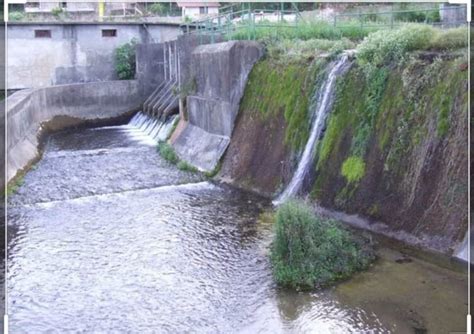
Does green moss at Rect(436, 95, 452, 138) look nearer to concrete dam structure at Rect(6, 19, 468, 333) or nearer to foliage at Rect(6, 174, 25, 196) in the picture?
concrete dam structure at Rect(6, 19, 468, 333)

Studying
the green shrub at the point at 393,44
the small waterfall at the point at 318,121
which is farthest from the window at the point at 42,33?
the green shrub at the point at 393,44

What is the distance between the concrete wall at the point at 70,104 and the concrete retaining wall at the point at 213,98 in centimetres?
556

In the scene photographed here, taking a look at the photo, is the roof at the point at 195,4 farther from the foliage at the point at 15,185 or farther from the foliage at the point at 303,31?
the foliage at the point at 15,185

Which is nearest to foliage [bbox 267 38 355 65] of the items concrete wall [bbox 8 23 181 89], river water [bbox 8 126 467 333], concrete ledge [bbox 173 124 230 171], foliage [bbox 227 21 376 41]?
foliage [bbox 227 21 376 41]

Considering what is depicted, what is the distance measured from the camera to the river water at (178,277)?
7602 mm

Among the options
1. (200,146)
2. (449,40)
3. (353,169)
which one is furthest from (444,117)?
(200,146)

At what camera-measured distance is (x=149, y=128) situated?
2439cm

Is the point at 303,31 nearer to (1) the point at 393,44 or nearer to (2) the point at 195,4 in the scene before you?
(1) the point at 393,44

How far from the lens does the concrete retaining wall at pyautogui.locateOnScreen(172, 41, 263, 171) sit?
1639 cm

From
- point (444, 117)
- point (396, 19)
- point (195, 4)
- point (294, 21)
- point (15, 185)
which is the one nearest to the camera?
point (444, 117)

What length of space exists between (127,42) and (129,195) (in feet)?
56.8

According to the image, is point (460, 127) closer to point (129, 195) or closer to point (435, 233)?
point (435, 233)

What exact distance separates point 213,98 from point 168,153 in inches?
95.1

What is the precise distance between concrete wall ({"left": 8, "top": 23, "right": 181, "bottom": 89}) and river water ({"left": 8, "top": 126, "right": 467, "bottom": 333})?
48.6 ft
